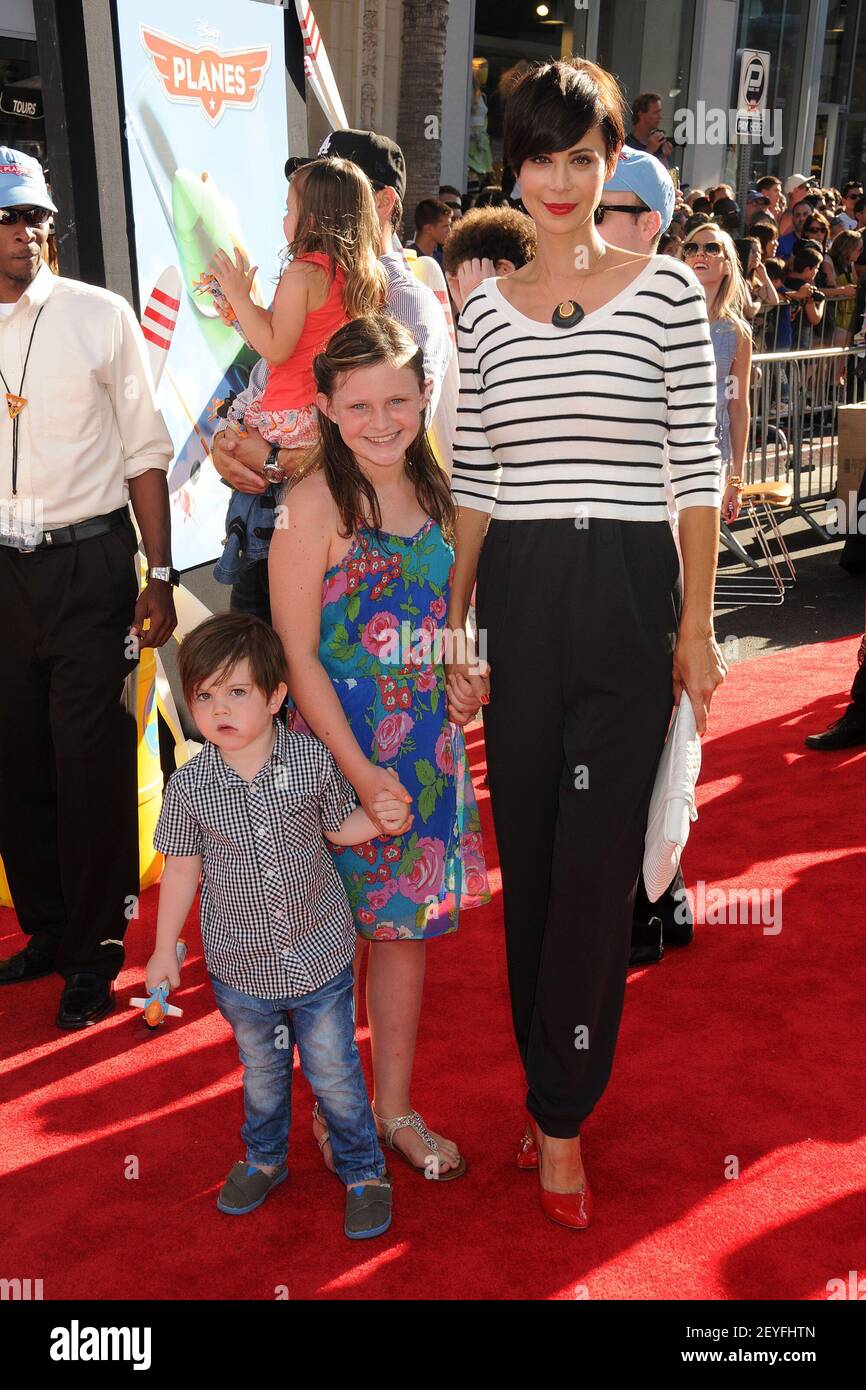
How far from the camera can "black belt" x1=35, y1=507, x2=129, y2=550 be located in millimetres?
3340

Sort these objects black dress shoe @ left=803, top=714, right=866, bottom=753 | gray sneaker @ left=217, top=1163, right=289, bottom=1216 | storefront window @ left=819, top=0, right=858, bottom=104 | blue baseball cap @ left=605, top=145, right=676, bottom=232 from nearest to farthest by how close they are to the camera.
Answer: gray sneaker @ left=217, top=1163, right=289, bottom=1216
blue baseball cap @ left=605, top=145, right=676, bottom=232
black dress shoe @ left=803, top=714, right=866, bottom=753
storefront window @ left=819, top=0, right=858, bottom=104

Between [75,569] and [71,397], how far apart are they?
1.41 ft

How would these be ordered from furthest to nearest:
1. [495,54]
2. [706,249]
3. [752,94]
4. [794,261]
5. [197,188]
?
[752,94] → [495,54] → [794,261] → [706,249] → [197,188]

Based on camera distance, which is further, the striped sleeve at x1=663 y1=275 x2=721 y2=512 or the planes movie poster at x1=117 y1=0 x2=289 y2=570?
the planes movie poster at x1=117 y1=0 x2=289 y2=570

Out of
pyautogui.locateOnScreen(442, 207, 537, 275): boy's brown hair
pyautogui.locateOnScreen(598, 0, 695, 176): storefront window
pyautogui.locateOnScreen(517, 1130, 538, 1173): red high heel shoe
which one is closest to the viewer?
pyautogui.locateOnScreen(517, 1130, 538, 1173): red high heel shoe

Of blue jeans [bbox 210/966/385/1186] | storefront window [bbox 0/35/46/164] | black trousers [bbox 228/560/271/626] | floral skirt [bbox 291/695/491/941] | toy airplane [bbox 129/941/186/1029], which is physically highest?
storefront window [bbox 0/35/46/164]

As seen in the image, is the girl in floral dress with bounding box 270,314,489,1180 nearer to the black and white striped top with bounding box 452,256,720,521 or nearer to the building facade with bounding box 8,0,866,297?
the black and white striped top with bounding box 452,256,720,521

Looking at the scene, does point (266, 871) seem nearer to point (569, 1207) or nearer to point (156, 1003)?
point (156, 1003)

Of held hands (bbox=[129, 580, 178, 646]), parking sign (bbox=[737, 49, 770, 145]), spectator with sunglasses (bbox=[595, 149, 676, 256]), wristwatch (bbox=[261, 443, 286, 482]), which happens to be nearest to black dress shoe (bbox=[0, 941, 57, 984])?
held hands (bbox=[129, 580, 178, 646])

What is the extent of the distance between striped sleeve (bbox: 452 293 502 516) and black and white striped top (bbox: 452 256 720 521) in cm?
5

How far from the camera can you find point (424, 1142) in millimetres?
2775

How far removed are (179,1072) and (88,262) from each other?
2406mm

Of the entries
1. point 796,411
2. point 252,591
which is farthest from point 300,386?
point 796,411

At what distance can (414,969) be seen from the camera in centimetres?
271
